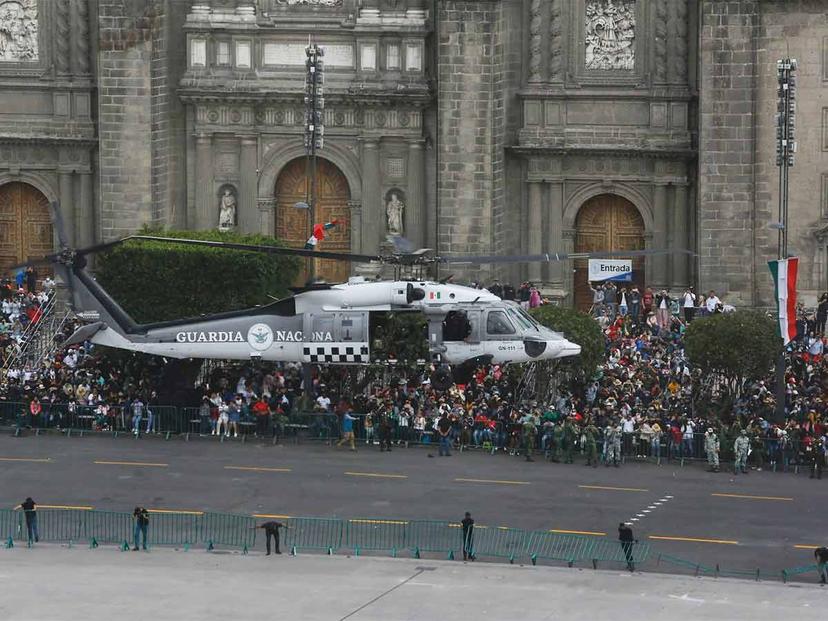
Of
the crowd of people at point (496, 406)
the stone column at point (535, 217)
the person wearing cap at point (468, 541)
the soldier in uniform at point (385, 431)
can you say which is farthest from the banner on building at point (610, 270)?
the person wearing cap at point (468, 541)

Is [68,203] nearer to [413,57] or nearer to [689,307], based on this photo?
[413,57]

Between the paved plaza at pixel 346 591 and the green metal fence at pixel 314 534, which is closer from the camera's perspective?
the paved plaza at pixel 346 591

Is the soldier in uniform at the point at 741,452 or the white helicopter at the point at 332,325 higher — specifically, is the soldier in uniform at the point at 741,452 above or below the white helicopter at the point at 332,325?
below

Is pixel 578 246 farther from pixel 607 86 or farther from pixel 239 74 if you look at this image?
pixel 239 74

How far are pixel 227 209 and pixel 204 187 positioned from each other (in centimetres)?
119

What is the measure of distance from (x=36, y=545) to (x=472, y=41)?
31.2 meters

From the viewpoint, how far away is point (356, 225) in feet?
297

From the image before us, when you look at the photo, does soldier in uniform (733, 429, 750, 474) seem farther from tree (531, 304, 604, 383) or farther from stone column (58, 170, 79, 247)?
stone column (58, 170, 79, 247)

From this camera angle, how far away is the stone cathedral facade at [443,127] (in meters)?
87.0

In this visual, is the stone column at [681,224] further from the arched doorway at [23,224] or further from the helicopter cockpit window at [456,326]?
the arched doorway at [23,224]

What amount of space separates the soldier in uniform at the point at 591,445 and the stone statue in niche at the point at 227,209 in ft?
73.7

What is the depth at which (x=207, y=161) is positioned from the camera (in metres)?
90.5

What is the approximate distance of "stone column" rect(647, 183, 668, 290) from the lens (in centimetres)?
8906

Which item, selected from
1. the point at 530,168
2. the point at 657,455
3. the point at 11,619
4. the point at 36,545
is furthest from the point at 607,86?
the point at 11,619
